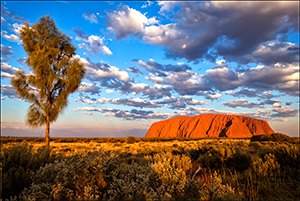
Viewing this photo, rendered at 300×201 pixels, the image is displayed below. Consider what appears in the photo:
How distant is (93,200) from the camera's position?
3.78 metres

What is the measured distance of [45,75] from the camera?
563 inches

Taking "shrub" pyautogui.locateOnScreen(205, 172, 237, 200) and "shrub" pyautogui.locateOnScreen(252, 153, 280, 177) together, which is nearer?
"shrub" pyautogui.locateOnScreen(205, 172, 237, 200)

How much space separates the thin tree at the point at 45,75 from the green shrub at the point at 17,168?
886 cm

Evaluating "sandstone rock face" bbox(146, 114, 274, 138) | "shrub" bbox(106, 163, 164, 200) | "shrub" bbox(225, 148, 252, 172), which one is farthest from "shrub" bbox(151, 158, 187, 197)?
"sandstone rock face" bbox(146, 114, 274, 138)

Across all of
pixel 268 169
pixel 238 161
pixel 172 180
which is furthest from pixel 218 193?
pixel 238 161

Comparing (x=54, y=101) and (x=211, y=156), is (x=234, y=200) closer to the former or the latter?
(x=211, y=156)

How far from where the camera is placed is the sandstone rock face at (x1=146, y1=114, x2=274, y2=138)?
238 ft

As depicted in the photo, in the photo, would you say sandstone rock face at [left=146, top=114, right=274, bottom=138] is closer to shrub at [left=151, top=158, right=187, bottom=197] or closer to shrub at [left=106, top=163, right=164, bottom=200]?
shrub at [left=151, top=158, right=187, bottom=197]

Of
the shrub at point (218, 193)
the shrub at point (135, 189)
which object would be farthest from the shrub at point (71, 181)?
the shrub at point (218, 193)

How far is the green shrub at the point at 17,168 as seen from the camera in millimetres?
4391

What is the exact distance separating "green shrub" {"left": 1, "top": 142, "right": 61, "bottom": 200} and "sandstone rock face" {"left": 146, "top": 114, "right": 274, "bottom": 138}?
73497 mm

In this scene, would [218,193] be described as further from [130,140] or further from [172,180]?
[130,140]

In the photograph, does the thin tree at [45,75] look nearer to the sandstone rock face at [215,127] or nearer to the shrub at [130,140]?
the shrub at [130,140]

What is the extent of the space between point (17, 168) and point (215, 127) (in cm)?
7881
